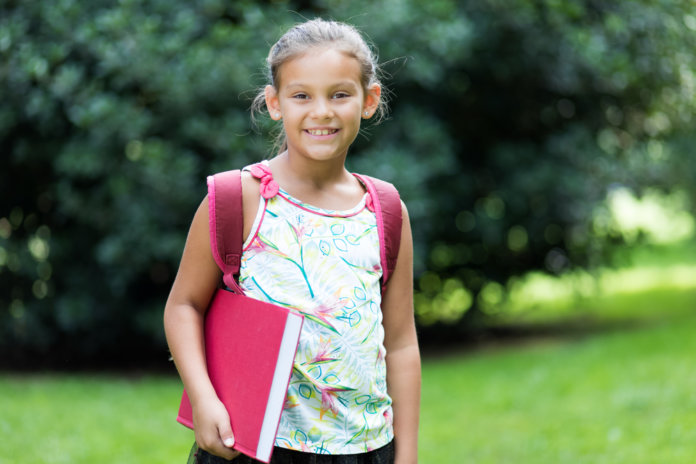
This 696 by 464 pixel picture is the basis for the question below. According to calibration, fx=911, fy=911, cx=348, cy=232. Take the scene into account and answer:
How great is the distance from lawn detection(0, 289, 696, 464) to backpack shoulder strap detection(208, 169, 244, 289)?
9.37 feet

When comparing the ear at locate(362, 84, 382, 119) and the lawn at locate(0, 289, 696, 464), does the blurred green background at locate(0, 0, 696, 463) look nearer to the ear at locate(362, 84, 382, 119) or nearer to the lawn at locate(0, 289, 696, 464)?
the lawn at locate(0, 289, 696, 464)

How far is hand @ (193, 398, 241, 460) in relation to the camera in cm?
192

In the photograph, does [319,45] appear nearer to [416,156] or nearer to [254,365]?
[254,365]

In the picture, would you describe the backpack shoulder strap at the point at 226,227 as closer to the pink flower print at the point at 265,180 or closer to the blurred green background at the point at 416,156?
the pink flower print at the point at 265,180

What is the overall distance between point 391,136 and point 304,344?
4902 mm

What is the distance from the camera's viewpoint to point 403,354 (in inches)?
86.7

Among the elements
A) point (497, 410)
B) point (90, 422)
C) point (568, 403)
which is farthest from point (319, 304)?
point (568, 403)

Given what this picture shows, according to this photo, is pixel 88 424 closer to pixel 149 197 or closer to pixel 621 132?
pixel 149 197

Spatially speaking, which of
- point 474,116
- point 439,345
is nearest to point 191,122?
point 474,116

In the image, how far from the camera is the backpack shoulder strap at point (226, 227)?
1.99m

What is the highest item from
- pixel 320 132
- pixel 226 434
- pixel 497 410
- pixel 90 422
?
pixel 320 132

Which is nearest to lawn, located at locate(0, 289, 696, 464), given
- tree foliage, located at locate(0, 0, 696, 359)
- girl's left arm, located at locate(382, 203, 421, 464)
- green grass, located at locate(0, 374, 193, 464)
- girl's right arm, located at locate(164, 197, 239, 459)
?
green grass, located at locate(0, 374, 193, 464)

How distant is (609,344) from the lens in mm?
7512

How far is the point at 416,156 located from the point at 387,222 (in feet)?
15.4
